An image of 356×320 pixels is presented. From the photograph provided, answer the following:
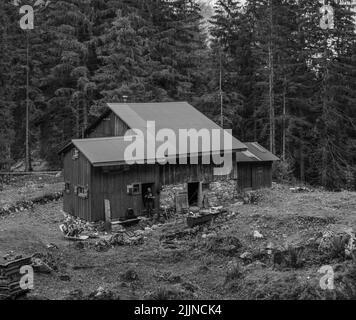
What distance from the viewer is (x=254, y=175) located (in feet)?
105

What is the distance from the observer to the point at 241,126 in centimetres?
4562

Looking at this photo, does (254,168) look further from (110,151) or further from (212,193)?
(110,151)

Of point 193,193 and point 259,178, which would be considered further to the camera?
point 259,178

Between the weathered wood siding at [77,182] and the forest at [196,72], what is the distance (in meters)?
11.7

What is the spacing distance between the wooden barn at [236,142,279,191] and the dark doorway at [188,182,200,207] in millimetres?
3360

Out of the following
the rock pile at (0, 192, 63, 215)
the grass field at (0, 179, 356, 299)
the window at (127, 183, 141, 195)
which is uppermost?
the window at (127, 183, 141, 195)

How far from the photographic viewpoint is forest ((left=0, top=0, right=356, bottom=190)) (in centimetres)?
3847

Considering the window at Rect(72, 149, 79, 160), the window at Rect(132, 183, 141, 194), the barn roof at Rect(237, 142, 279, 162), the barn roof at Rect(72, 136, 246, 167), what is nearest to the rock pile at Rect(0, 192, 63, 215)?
the window at Rect(72, 149, 79, 160)

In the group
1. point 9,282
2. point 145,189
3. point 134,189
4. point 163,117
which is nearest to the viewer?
point 9,282

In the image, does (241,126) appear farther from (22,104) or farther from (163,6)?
(22,104)

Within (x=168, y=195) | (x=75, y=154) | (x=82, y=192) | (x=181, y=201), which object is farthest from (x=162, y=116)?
(x=82, y=192)

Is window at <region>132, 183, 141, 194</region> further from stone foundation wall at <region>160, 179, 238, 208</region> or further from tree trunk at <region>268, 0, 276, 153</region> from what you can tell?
tree trunk at <region>268, 0, 276, 153</region>

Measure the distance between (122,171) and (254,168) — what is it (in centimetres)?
1039
